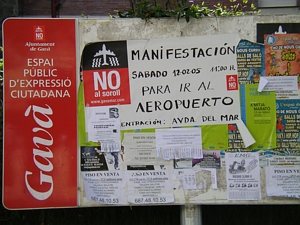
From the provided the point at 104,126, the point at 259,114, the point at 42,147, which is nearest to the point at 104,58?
the point at 104,126

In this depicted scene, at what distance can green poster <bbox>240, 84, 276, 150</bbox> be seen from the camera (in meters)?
3.84

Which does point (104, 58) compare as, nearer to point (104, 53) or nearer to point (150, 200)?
point (104, 53)

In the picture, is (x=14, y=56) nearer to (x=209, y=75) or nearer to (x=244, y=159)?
(x=209, y=75)

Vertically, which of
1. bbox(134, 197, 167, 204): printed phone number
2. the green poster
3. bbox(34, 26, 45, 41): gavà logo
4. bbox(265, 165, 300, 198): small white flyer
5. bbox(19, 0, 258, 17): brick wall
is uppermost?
bbox(19, 0, 258, 17): brick wall

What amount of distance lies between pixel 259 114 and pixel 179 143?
2.44ft

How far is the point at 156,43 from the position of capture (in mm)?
3844

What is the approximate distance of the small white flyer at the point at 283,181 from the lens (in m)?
3.85

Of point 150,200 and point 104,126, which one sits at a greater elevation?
point 104,126

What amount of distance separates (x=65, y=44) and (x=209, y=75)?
1286mm

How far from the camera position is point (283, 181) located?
385 centimetres

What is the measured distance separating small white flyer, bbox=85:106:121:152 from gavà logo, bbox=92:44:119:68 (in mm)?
386

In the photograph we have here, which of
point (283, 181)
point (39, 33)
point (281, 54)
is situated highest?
point (39, 33)

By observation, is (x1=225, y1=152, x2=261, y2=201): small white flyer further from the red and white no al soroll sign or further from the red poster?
the red and white no al soroll sign

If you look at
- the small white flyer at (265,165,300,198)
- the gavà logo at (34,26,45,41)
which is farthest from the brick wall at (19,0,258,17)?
the small white flyer at (265,165,300,198)
